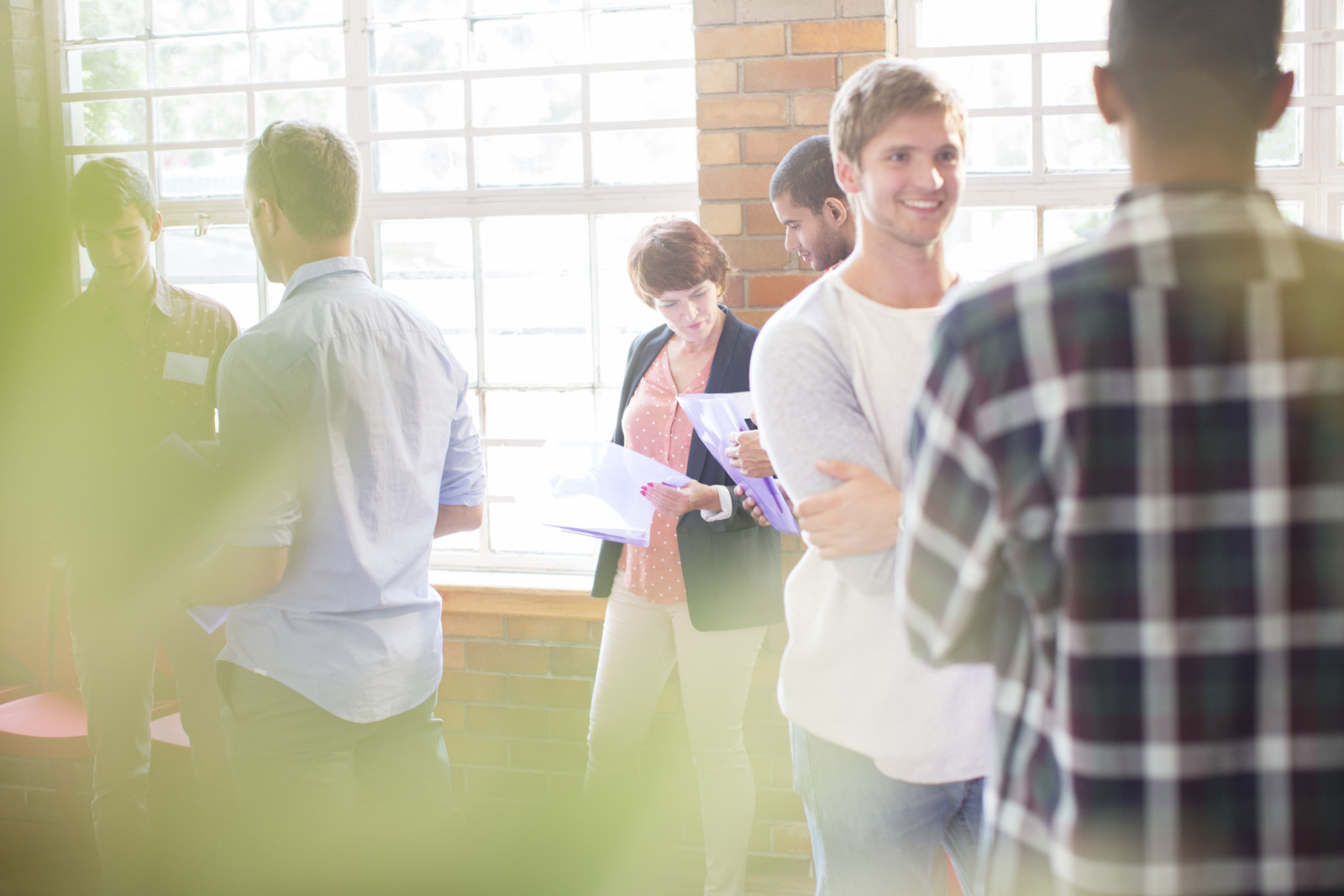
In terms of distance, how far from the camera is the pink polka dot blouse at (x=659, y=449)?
2.29 metres

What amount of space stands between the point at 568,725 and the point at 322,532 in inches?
57.9

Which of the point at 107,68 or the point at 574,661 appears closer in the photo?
the point at 574,661

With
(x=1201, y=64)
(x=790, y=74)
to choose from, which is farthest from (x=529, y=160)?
(x=1201, y=64)

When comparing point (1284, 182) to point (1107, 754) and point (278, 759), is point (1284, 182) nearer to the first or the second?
point (1107, 754)

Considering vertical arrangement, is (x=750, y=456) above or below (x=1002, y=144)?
below

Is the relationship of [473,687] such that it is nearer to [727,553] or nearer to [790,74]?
[727,553]

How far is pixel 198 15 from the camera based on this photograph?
3.06 meters

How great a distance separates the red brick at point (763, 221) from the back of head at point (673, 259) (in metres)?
0.24

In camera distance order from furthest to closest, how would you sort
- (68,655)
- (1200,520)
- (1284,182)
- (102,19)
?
(102,19) → (68,655) → (1284,182) → (1200,520)

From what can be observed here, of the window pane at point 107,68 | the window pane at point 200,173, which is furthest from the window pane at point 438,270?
the window pane at point 107,68

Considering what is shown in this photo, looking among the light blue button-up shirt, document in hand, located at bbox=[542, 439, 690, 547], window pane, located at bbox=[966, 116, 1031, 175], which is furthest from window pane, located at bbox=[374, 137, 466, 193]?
window pane, located at bbox=[966, 116, 1031, 175]

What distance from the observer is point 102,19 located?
3.13 m

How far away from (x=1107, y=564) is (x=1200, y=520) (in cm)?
7

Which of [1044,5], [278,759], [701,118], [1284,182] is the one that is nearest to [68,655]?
[278,759]
